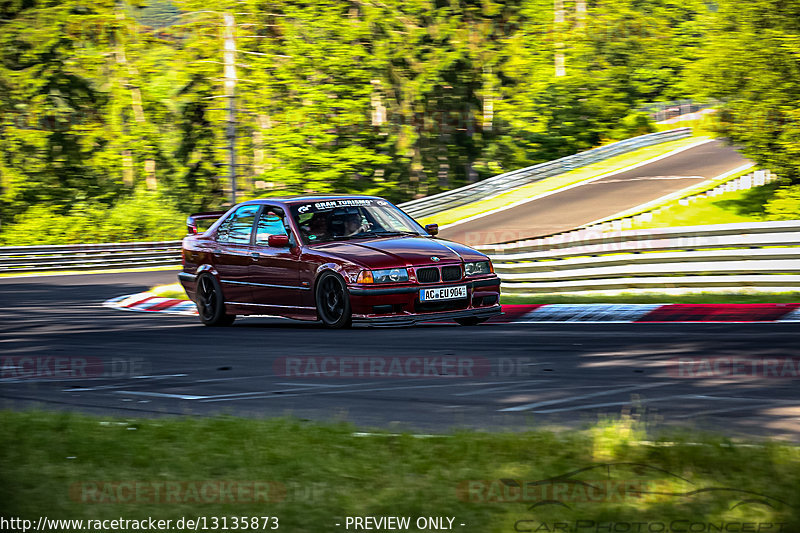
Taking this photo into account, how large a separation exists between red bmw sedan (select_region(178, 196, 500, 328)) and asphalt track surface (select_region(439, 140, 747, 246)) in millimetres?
15505

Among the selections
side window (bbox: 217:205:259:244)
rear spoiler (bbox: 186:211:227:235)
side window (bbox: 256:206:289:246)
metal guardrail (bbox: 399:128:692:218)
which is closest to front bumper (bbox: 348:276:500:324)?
side window (bbox: 256:206:289:246)

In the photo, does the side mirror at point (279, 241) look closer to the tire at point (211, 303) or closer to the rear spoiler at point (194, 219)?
the tire at point (211, 303)

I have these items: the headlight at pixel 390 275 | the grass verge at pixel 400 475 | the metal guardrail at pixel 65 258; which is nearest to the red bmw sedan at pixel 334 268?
the headlight at pixel 390 275

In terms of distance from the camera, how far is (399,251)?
39.1 feet

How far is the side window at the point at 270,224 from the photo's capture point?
1303 cm

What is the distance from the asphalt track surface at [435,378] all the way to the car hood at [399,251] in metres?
0.76

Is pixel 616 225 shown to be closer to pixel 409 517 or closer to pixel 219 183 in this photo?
pixel 219 183

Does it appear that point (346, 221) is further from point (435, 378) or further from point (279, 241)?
point (435, 378)

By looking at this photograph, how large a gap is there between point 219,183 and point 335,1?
892cm

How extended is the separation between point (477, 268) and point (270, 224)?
9.10 feet

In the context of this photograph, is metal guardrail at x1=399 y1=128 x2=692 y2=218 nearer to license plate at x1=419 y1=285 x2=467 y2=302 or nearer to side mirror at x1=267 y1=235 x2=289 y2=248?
side mirror at x1=267 y1=235 x2=289 y2=248

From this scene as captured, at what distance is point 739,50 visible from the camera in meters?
25.5

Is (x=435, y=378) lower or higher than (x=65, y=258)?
higher

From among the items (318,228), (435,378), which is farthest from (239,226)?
(435,378)
